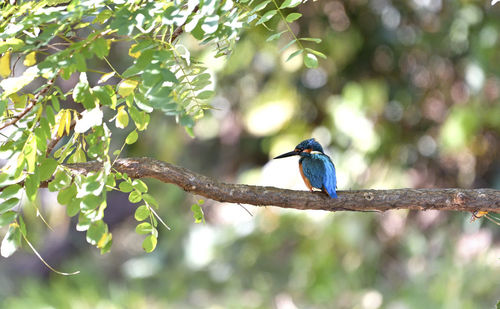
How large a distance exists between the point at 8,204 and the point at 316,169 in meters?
1.01

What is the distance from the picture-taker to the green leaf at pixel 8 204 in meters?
1.17

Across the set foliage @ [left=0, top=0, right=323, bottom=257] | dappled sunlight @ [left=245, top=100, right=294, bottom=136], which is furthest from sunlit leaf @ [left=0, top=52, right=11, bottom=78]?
dappled sunlight @ [left=245, top=100, right=294, bottom=136]

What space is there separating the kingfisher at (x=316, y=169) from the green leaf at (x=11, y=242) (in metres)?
0.78

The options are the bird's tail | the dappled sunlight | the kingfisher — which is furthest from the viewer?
the dappled sunlight

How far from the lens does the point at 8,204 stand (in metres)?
1.18

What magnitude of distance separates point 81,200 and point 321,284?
150 inches

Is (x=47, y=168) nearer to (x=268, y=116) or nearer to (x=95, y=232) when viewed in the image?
(x=95, y=232)

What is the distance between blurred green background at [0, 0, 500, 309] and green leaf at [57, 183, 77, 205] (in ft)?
10.6

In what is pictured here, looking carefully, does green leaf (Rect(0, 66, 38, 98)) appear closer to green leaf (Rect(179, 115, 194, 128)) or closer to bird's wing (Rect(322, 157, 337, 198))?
green leaf (Rect(179, 115, 194, 128))

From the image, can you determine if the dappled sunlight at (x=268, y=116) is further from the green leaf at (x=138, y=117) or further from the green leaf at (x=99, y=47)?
the green leaf at (x=99, y=47)

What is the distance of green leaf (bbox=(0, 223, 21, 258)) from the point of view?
1176mm

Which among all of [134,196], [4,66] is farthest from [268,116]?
[134,196]

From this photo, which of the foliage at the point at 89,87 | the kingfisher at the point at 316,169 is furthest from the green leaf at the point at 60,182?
the kingfisher at the point at 316,169

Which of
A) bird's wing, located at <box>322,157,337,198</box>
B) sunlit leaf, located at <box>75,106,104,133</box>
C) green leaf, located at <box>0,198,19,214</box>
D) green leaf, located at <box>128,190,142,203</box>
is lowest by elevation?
bird's wing, located at <box>322,157,337,198</box>
